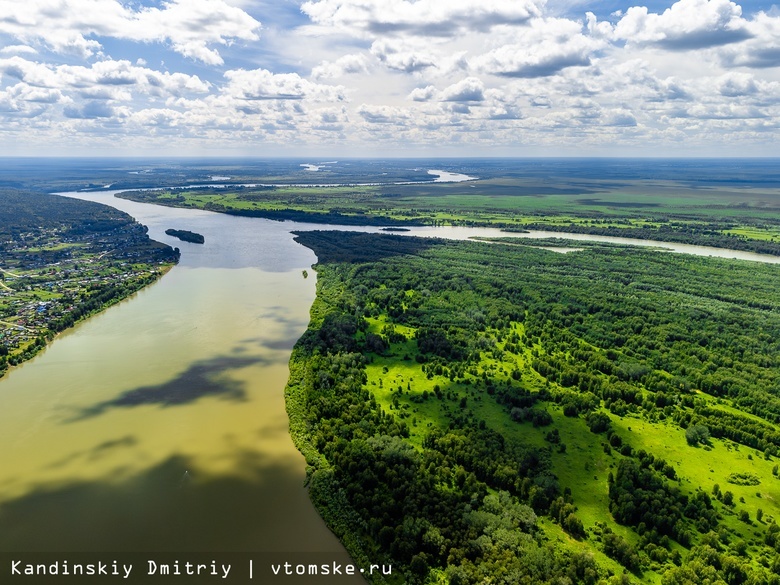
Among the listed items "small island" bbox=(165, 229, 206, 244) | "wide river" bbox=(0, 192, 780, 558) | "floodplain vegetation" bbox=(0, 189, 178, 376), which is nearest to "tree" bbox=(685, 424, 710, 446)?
"wide river" bbox=(0, 192, 780, 558)

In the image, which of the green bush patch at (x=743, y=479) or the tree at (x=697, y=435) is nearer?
the green bush patch at (x=743, y=479)

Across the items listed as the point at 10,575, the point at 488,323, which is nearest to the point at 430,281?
the point at 488,323

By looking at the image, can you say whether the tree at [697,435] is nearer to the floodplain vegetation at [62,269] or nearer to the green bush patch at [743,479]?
the green bush patch at [743,479]

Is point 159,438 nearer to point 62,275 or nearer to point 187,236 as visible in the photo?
point 62,275

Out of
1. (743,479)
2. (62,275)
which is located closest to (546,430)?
(743,479)

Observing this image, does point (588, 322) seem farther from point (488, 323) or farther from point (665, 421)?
point (665, 421)

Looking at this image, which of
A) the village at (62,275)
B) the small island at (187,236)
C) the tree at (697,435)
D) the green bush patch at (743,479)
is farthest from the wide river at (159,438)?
the small island at (187,236)

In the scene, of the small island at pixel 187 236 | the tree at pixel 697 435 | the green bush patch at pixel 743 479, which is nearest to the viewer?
the green bush patch at pixel 743 479
